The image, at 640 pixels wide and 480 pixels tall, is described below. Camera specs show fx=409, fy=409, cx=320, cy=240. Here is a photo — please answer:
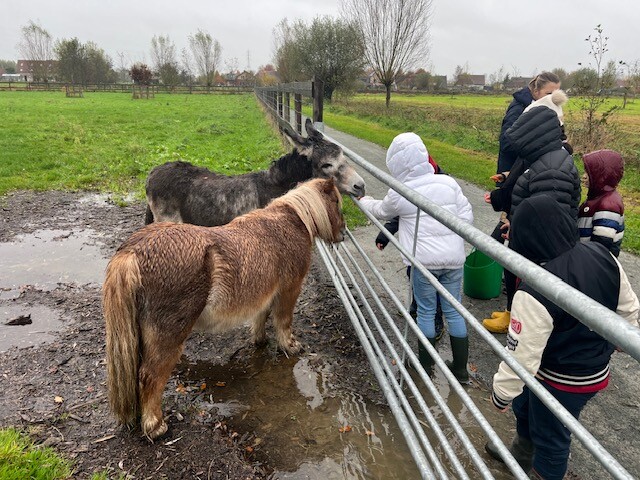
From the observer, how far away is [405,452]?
2.68 m

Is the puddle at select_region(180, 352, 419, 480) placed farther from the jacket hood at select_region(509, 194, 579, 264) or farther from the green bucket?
the green bucket

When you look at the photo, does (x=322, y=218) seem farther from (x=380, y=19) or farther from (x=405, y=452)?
(x=380, y=19)

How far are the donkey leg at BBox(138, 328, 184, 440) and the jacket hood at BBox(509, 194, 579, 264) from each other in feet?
7.07

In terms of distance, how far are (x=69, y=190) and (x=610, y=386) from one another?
9.74 m

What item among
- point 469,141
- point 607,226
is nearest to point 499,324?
point 607,226

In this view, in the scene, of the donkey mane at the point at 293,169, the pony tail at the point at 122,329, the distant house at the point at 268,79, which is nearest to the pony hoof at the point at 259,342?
the pony tail at the point at 122,329

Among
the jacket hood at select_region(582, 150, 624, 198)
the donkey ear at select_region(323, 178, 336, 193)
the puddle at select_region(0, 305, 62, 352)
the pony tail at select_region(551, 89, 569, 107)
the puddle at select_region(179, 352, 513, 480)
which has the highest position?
the pony tail at select_region(551, 89, 569, 107)

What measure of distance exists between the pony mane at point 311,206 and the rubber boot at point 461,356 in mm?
1400

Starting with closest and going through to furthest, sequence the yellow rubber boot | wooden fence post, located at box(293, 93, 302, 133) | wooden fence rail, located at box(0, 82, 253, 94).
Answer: the yellow rubber boot
wooden fence post, located at box(293, 93, 302, 133)
wooden fence rail, located at box(0, 82, 253, 94)

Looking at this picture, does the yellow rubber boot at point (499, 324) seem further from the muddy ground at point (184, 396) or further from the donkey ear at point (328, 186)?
the donkey ear at point (328, 186)

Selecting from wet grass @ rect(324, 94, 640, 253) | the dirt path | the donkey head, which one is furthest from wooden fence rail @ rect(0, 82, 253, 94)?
the dirt path

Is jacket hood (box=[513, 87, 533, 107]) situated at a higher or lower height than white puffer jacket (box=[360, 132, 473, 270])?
higher

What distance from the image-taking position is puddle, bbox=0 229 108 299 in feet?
15.9

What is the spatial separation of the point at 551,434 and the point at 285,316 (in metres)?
2.11
